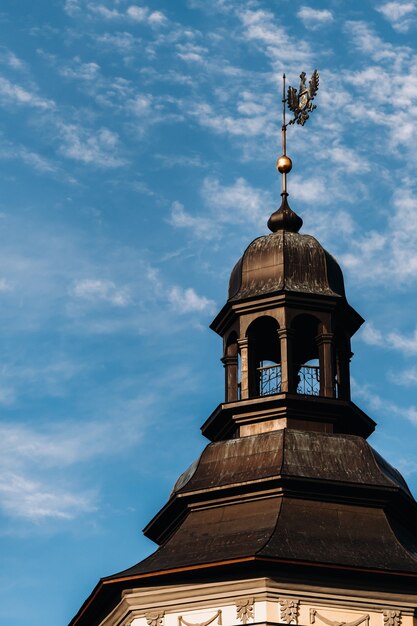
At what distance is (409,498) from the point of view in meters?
44.9

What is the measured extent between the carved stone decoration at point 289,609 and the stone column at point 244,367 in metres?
6.47

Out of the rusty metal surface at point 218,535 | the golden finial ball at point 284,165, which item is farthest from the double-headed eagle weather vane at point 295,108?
the rusty metal surface at point 218,535

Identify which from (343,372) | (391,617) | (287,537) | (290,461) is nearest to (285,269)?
(343,372)

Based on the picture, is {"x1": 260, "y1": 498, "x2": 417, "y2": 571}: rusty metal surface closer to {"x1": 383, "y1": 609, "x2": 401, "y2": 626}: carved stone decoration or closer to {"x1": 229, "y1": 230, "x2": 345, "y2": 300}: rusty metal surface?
{"x1": 383, "y1": 609, "x2": 401, "y2": 626}: carved stone decoration

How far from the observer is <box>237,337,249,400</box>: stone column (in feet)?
153

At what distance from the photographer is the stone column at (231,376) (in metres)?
47.6

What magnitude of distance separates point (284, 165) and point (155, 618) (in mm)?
13140

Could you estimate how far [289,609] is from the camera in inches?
1620

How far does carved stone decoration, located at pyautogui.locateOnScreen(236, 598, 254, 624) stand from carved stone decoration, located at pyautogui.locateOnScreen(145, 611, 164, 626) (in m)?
1.71

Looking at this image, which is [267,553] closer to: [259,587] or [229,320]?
[259,587]

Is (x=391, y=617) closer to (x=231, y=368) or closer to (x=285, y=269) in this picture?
(x=231, y=368)

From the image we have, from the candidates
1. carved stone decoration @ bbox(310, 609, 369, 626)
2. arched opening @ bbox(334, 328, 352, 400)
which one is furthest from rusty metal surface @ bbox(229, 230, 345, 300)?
carved stone decoration @ bbox(310, 609, 369, 626)

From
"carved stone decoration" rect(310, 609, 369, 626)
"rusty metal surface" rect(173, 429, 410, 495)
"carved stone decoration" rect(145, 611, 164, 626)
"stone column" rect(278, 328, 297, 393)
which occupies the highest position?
"stone column" rect(278, 328, 297, 393)

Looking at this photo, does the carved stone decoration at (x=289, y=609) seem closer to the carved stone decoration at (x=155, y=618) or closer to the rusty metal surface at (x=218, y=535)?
the rusty metal surface at (x=218, y=535)
